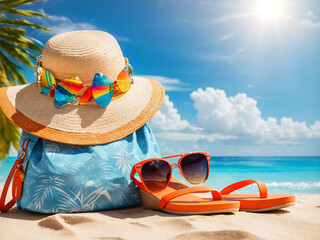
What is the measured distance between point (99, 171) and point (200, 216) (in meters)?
0.82

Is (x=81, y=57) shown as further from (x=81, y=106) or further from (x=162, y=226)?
(x=162, y=226)

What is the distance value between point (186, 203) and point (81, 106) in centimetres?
120

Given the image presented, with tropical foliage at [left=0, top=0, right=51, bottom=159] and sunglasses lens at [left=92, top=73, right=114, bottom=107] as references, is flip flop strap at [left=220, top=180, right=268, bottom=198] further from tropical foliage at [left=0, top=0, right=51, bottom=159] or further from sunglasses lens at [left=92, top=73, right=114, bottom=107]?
tropical foliage at [left=0, top=0, right=51, bottom=159]

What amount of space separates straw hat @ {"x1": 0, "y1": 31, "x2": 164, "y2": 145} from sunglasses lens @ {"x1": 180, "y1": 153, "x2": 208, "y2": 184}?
49cm

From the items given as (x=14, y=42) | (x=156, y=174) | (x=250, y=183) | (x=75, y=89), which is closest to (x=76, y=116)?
(x=75, y=89)

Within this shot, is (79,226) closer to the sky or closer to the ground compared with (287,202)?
closer to the ground

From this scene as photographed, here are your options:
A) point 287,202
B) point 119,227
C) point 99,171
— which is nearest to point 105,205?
point 99,171

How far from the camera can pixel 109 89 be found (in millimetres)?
2498

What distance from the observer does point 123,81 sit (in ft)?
8.60

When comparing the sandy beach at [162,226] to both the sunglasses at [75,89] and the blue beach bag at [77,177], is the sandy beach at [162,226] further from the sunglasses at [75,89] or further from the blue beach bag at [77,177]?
the sunglasses at [75,89]

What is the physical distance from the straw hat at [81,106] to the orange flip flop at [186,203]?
0.56 metres

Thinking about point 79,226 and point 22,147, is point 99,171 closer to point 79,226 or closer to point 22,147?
point 79,226

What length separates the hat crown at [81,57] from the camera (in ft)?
8.26

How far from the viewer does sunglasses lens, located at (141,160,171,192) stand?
7.08 feet
